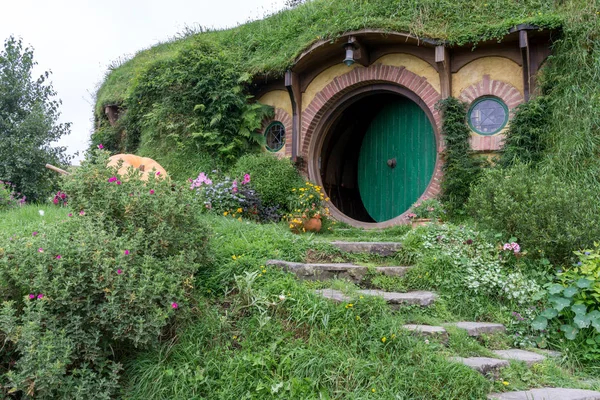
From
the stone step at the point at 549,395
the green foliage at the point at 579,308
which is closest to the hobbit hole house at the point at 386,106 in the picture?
the green foliage at the point at 579,308

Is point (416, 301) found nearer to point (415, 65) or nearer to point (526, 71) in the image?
point (526, 71)

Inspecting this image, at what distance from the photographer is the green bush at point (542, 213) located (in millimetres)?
4137

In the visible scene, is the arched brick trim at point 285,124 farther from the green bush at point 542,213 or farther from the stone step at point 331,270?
the stone step at point 331,270

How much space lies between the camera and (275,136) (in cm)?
823

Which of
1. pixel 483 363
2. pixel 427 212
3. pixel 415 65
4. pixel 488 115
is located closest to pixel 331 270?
pixel 483 363

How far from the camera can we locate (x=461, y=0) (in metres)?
6.78

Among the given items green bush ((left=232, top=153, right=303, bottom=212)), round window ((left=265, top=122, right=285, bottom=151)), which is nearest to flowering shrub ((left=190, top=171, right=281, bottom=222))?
green bush ((left=232, top=153, right=303, bottom=212))

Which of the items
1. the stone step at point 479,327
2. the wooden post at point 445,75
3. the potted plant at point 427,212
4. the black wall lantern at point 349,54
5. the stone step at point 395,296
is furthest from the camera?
the black wall lantern at point 349,54

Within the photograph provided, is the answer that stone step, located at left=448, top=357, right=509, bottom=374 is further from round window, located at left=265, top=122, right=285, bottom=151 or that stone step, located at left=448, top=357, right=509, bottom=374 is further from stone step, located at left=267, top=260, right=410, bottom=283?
round window, located at left=265, top=122, right=285, bottom=151

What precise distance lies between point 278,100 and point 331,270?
4.73 metres

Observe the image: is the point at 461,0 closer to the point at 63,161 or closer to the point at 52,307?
the point at 52,307

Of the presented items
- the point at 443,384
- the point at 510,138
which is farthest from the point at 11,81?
the point at 443,384

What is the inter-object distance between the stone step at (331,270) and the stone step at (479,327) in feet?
2.49

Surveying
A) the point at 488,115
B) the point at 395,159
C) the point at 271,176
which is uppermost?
the point at 488,115
